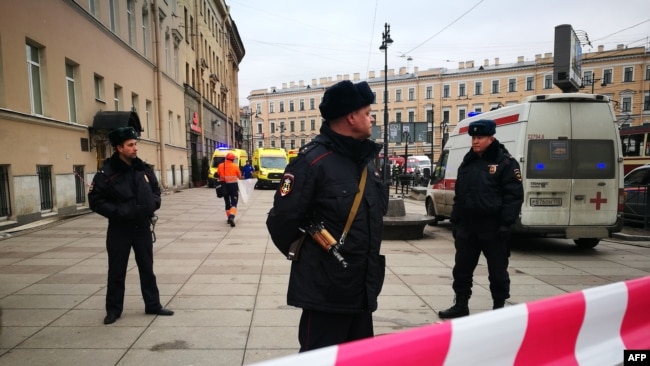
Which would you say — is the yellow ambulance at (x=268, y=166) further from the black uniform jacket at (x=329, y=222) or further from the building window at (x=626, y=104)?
→ the building window at (x=626, y=104)

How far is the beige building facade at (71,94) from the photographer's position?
9219 millimetres

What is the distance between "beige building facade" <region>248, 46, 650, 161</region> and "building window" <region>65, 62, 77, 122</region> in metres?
38.0

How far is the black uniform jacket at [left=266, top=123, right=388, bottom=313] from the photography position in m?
2.05

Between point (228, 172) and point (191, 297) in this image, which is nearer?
point (191, 297)

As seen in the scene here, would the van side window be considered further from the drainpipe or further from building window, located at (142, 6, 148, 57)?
building window, located at (142, 6, 148, 57)

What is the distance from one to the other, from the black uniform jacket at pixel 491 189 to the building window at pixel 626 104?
2686 inches

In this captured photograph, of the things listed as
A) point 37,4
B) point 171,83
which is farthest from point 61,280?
point 171,83

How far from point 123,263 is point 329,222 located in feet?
9.27

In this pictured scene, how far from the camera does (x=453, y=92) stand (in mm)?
68750

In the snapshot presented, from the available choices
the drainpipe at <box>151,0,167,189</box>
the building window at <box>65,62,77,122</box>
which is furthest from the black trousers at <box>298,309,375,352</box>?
the drainpipe at <box>151,0,167,189</box>

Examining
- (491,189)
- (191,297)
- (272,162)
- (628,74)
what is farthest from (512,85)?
(191,297)

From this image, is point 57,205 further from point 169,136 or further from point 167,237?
point 169,136

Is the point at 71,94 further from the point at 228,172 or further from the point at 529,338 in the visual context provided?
the point at 529,338

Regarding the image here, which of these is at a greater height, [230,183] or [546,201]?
[230,183]
